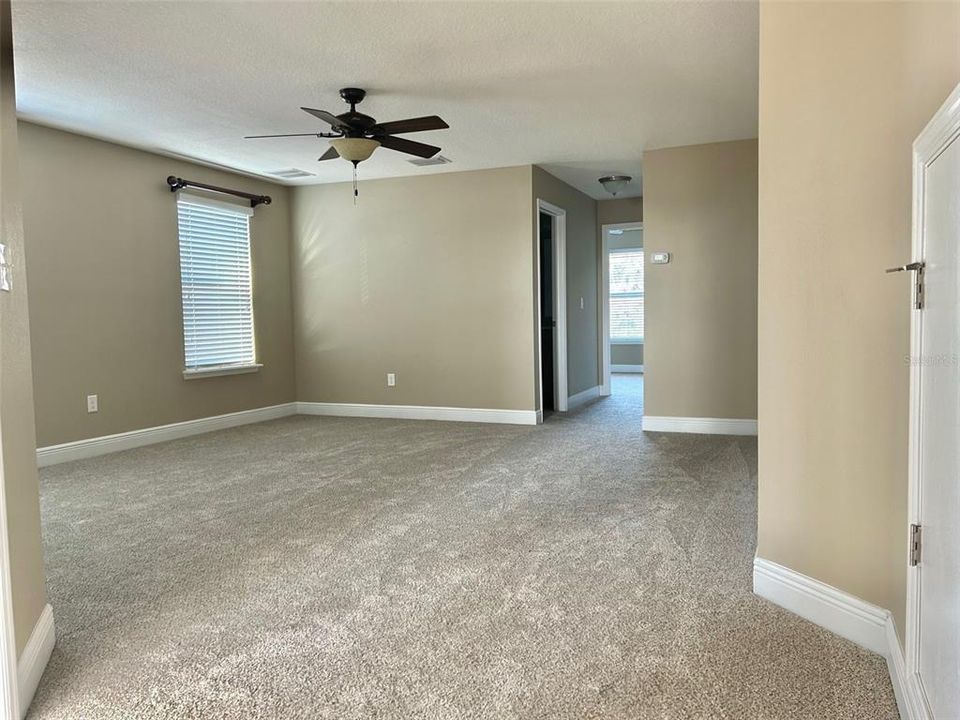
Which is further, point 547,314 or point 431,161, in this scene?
point 547,314

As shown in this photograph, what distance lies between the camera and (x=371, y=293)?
263 inches

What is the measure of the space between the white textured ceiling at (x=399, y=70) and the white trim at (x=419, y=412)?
238 cm

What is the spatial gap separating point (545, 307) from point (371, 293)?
1.78m

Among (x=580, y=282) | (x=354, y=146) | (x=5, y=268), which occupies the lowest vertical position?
(x=5, y=268)

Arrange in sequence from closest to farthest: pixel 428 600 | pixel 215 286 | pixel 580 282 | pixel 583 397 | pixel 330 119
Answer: pixel 428 600 < pixel 330 119 < pixel 215 286 < pixel 580 282 < pixel 583 397

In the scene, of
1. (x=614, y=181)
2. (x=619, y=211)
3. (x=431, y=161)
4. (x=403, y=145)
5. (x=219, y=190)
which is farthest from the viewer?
(x=619, y=211)

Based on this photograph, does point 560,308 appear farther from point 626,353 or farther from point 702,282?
point 626,353

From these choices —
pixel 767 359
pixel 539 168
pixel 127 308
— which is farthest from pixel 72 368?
pixel 767 359

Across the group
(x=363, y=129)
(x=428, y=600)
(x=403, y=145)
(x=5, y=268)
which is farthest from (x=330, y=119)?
(x=428, y=600)

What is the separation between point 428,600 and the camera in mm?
2322

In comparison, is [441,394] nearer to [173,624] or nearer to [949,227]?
[173,624]

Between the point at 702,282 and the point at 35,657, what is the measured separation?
4.94 meters

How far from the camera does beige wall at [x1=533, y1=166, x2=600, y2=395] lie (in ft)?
22.7

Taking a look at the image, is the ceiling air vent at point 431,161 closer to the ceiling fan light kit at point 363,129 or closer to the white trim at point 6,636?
the ceiling fan light kit at point 363,129
